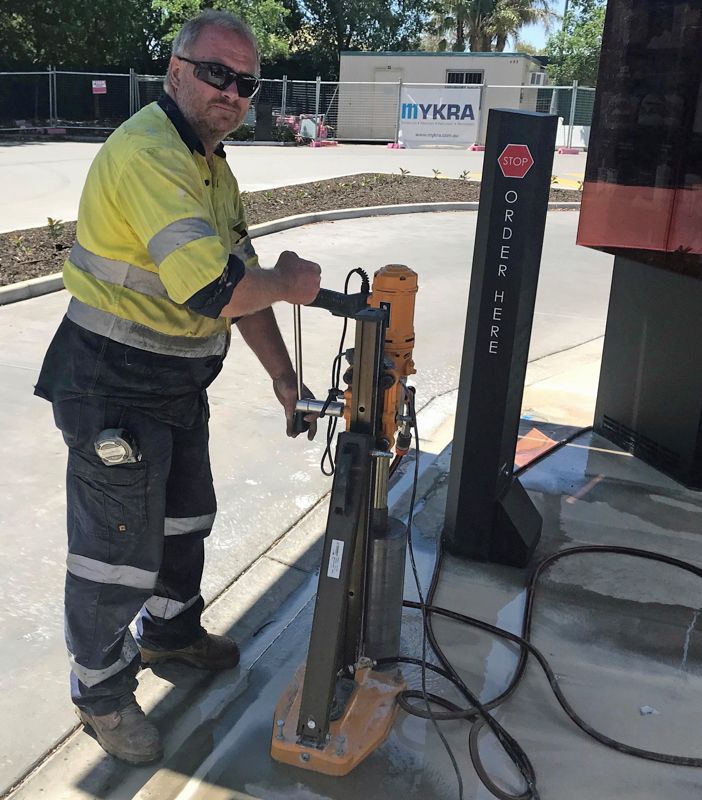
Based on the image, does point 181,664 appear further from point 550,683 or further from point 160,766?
point 550,683

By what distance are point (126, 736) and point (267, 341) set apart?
1.25m

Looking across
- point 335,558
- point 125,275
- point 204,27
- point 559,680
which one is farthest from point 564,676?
point 204,27

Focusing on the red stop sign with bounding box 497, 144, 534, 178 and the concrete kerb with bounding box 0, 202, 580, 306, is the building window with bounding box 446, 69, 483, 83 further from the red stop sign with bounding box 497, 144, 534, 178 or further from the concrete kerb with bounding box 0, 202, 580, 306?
the red stop sign with bounding box 497, 144, 534, 178

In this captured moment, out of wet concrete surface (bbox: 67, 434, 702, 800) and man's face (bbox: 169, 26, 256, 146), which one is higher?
man's face (bbox: 169, 26, 256, 146)

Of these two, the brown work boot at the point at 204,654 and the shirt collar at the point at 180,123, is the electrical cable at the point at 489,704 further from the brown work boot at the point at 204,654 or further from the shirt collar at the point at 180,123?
the shirt collar at the point at 180,123

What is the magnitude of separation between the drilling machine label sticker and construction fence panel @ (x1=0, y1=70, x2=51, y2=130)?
28.3 metres

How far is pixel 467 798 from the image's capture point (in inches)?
88.2

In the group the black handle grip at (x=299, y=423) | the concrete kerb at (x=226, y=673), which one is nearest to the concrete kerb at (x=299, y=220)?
the concrete kerb at (x=226, y=673)

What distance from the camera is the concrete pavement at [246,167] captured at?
11617 mm

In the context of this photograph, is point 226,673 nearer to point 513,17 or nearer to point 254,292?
point 254,292

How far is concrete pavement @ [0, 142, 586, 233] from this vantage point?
11.6m

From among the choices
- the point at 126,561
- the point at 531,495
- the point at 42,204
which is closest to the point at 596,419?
the point at 531,495

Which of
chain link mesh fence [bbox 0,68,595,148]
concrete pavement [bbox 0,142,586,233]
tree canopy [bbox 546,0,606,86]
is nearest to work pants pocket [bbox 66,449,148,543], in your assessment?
concrete pavement [bbox 0,142,586,233]

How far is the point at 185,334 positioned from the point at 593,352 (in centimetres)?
493
